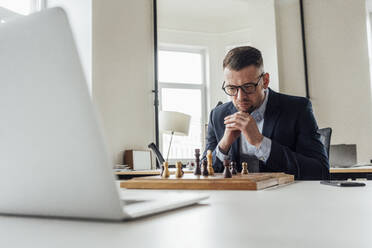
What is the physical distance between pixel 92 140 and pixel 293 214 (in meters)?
0.33

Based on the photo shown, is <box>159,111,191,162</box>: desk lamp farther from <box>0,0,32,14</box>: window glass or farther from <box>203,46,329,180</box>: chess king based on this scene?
<box>203,46,329,180</box>: chess king

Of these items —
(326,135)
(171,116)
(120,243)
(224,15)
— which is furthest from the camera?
(224,15)

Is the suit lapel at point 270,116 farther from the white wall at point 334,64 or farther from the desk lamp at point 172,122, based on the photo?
the white wall at point 334,64

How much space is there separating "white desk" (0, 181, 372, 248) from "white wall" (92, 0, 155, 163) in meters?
3.10

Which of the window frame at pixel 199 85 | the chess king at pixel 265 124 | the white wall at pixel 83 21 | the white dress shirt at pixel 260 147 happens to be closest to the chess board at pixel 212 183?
the white dress shirt at pixel 260 147

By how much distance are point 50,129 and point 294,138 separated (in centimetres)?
157

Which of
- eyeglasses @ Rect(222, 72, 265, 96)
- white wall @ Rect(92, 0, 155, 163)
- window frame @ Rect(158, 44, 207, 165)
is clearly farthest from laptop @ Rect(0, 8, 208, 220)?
window frame @ Rect(158, 44, 207, 165)

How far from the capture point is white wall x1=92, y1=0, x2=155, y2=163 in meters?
3.62

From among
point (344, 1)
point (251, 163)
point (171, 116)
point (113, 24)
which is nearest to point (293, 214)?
point (251, 163)

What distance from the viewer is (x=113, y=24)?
3826 millimetres

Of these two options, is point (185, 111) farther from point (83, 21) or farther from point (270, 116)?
point (270, 116)

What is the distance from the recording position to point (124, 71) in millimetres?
3902

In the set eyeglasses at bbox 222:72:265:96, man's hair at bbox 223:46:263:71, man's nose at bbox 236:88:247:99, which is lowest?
man's nose at bbox 236:88:247:99

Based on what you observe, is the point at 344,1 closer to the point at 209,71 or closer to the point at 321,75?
the point at 321,75
